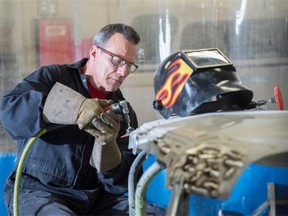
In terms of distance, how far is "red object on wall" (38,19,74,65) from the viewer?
1962 mm

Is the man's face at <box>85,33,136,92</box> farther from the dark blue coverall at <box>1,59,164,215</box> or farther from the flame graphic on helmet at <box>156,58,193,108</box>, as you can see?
the flame graphic on helmet at <box>156,58,193,108</box>

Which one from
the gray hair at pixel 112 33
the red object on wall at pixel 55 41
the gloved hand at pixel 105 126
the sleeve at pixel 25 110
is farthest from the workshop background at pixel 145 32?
the gloved hand at pixel 105 126

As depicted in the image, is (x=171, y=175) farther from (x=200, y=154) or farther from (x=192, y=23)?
(x=192, y=23)

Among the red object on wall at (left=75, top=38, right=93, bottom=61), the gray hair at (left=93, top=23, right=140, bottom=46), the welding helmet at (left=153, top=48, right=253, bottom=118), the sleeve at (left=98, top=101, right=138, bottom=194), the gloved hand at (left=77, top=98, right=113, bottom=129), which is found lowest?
the sleeve at (left=98, top=101, right=138, bottom=194)

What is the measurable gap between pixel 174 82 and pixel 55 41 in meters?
1.23

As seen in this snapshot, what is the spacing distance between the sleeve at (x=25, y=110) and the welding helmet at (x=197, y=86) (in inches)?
14.3

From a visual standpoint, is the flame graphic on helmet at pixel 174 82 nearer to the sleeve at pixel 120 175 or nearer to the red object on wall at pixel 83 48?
the sleeve at pixel 120 175

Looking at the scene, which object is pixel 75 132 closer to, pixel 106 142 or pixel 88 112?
pixel 106 142

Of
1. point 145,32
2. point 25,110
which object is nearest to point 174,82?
point 25,110

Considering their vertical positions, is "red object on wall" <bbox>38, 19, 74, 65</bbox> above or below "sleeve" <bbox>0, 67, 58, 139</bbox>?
above

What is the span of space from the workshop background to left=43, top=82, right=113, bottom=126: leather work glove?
0.95 meters

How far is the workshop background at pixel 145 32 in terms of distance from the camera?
1962 millimetres

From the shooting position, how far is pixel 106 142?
1161 millimetres

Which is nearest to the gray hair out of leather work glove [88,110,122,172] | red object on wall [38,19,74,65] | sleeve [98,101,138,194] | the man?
the man
